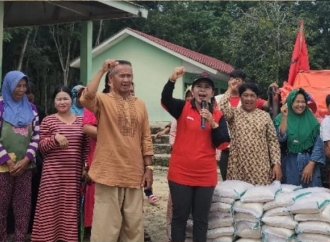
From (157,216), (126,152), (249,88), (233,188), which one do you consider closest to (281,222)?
(233,188)

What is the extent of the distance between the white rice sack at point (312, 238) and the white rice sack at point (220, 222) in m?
0.57

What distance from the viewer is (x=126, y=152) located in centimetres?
367

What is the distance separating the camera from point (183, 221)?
3.90 m


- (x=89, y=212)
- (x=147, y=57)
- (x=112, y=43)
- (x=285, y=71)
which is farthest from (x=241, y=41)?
(x=89, y=212)

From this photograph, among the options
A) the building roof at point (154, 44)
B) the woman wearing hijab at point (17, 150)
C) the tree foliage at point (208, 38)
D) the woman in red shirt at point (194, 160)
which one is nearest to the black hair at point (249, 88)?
the woman in red shirt at point (194, 160)

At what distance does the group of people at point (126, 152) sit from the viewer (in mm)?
3658

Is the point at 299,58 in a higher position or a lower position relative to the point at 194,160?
higher

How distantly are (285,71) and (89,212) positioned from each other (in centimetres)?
1410

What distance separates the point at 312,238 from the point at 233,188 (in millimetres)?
742

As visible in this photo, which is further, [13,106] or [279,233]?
[13,106]

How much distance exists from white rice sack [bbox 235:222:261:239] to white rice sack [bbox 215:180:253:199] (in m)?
0.24

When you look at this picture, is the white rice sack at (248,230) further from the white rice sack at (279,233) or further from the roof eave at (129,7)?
the roof eave at (129,7)

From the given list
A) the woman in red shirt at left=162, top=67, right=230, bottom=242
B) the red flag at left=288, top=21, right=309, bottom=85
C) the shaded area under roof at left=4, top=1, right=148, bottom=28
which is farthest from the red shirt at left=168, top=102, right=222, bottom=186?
the red flag at left=288, top=21, right=309, bottom=85

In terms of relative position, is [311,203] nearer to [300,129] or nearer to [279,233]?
[279,233]
